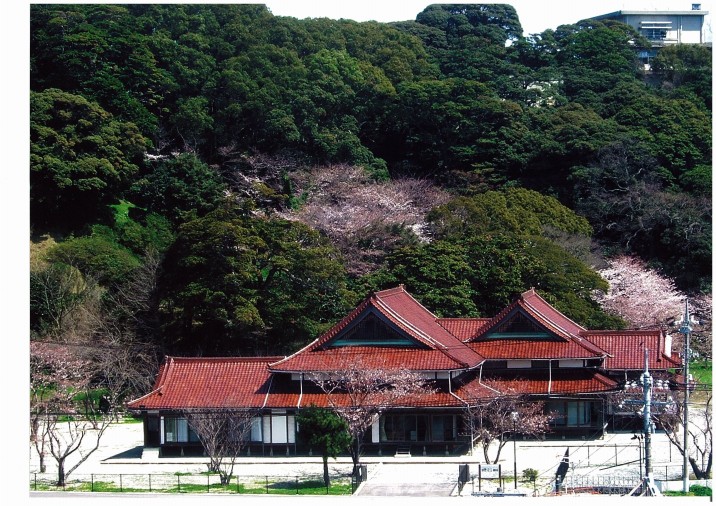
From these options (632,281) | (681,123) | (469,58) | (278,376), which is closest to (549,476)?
(278,376)

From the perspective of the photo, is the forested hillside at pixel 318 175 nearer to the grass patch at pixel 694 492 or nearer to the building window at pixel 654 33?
the building window at pixel 654 33

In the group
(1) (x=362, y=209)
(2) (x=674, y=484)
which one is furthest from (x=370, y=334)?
(1) (x=362, y=209)

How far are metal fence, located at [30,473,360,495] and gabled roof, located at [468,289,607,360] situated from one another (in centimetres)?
732

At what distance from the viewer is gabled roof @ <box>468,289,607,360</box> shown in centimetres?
3106

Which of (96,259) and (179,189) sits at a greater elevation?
(179,189)

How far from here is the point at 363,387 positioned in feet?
91.5

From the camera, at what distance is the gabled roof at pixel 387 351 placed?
1146 inches

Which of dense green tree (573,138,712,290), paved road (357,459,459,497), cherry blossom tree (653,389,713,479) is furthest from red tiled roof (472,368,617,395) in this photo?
dense green tree (573,138,712,290)

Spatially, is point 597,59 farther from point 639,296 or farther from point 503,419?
point 503,419

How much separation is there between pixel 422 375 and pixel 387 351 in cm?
123

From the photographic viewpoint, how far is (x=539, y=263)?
38750 millimetres

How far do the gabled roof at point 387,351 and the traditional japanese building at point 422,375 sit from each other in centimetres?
3

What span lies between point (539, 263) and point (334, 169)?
600 inches

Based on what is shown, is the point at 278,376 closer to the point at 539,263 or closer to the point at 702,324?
the point at 539,263
